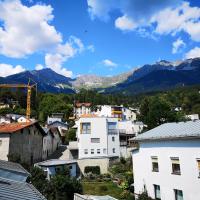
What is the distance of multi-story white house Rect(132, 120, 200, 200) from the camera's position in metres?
26.7

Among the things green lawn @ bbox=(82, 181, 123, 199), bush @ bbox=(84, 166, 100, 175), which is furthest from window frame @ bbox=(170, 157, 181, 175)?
bush @ bbox=(84, 166, 100, 175)

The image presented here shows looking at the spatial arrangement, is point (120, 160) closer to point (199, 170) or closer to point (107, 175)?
point (107, 175)

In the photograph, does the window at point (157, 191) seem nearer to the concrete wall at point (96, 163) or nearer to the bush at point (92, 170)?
the bush at point (92, 170)

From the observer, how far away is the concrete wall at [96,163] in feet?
175

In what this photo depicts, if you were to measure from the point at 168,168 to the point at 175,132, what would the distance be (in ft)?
12.3

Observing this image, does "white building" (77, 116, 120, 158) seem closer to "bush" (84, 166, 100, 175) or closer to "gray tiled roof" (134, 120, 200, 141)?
"bush" (84, 166, 100, 175)

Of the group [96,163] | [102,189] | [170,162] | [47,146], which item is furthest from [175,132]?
[47,146]

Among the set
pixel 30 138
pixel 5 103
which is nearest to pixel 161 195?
pixel 30 138

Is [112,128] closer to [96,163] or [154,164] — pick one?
[96,163]

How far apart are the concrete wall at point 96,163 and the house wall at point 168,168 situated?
20344mm

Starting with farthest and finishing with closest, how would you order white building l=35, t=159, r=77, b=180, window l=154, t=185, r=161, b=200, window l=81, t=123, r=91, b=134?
window l=81, t=123, r=91, b=134 < white building l=35, t=159, r=77, b=180 < window l=154, t=185, r=161, b=200

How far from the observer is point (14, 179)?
15.3m

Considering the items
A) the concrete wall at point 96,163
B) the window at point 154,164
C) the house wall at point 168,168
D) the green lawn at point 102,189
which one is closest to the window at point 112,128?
the concrete wall at point 96,163

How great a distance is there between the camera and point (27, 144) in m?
51.2
